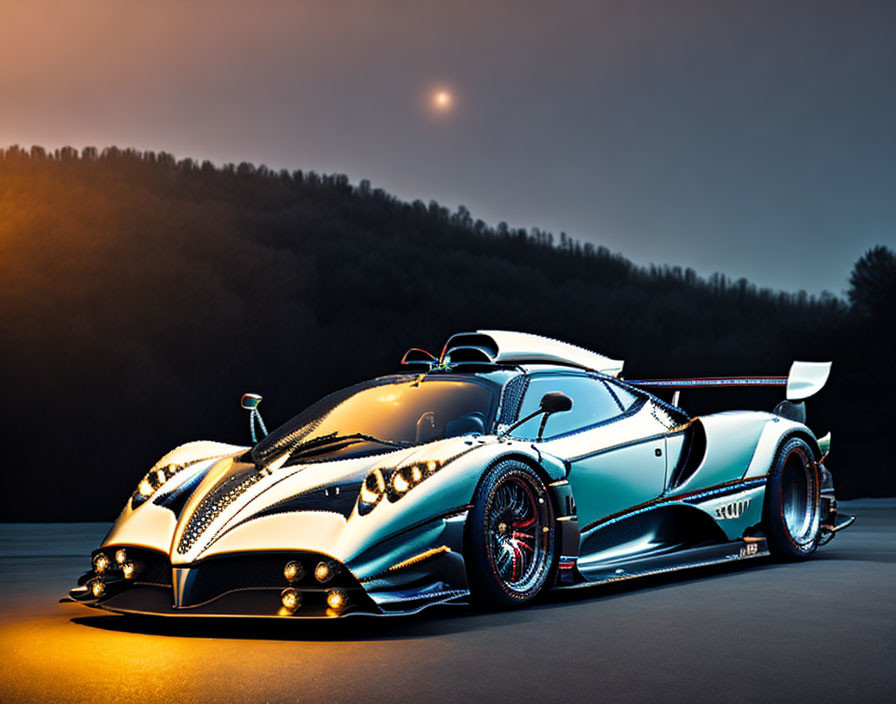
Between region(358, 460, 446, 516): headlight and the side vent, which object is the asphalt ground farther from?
the side vent

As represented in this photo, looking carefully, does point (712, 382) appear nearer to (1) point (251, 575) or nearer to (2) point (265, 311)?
(1) point (251, 575)

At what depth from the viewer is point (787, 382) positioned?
8922 millimetres

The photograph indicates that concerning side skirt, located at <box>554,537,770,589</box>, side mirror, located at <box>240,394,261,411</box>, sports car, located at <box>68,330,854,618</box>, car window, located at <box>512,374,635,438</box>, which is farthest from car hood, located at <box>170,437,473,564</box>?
side mirror, located at <box>240,394,261,411</box>

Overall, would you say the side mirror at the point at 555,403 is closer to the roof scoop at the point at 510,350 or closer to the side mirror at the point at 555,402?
the side mirror at the point at 555,402

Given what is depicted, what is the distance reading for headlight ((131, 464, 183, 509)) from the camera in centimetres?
629

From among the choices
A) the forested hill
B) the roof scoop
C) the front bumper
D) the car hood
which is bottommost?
the front bumper

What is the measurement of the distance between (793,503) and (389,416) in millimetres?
3374

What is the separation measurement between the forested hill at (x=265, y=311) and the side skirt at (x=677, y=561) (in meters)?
21.3

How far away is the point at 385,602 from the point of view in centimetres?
512

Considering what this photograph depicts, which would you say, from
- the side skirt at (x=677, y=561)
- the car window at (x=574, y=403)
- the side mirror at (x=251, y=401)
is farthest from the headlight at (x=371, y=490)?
the side mirror at (x=251, y=401)

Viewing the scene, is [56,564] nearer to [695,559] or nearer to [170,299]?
[695,559]

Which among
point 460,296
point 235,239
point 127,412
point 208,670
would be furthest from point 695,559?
point 460,296

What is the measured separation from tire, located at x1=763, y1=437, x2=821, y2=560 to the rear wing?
0.48 m

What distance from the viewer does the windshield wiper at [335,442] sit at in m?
6.34
